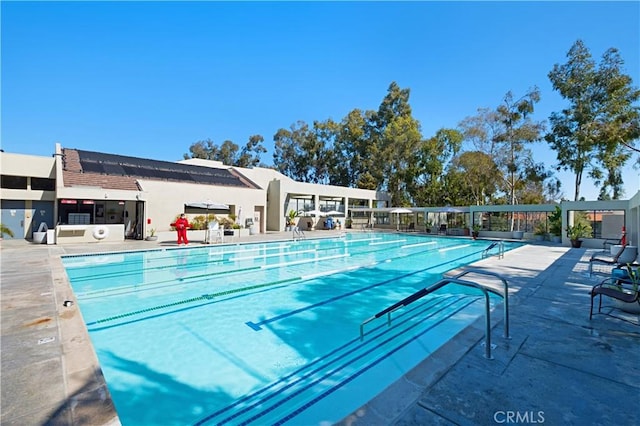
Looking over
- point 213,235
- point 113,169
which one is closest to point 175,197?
point 113,169

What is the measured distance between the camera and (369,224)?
31094mm

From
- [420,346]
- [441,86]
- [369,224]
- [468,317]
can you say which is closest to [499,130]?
[441,86]

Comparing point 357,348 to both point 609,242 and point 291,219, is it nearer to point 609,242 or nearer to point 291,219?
point 609,242

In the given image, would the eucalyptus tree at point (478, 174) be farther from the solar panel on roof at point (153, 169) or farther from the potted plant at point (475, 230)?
the solar panel on roof at point (153, 169)

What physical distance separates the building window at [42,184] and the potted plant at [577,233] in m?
29.3

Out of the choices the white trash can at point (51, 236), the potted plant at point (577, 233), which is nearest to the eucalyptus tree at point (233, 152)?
the white trash can at point (51, 236)

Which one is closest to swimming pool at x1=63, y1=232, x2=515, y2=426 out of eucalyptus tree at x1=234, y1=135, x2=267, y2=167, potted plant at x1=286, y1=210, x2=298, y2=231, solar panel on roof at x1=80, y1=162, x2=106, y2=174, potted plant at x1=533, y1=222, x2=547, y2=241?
solar panel on roof at x1=80, y1=162, x2=106, y2=174

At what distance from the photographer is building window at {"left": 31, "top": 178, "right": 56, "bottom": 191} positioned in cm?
1697

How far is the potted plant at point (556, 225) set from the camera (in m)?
17.7

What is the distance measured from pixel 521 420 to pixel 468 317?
11.6ft

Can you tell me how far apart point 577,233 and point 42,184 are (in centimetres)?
Result: 3005

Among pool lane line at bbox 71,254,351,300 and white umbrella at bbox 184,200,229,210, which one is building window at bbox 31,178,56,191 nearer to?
white umbrella at bbox 184,200,229,210

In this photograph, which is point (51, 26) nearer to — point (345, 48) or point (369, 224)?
point (345, 48)

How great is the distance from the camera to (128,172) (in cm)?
1892
